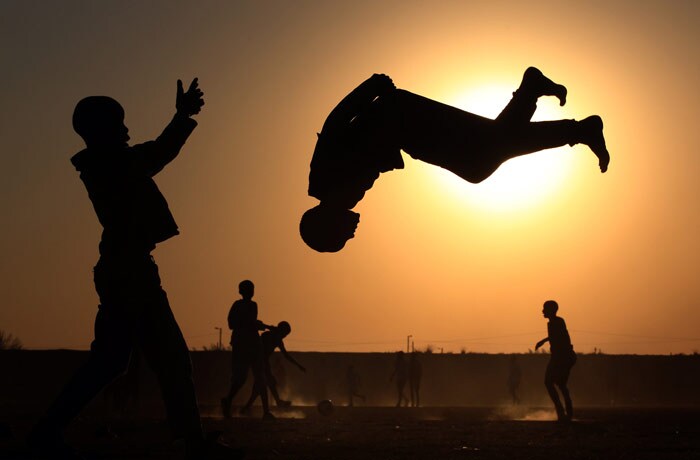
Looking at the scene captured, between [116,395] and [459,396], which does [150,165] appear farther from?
[459,396]

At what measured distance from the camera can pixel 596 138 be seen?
7.30m

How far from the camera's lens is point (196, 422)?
7301mm

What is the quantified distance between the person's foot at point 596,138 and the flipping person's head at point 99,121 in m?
3.13

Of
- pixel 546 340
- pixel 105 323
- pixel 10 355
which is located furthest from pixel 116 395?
pixel 10 355

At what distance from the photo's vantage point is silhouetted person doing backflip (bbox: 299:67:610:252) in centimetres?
699

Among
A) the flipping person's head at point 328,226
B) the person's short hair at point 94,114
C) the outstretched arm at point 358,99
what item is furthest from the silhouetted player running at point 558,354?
the person's short hair at point 94,114

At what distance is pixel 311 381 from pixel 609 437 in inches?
1726

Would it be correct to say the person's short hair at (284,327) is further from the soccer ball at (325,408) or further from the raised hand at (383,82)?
the raised hand at (383,82)

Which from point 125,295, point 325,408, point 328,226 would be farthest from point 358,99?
point 325,408

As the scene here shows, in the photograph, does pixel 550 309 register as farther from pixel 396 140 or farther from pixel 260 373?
pixel 396 140

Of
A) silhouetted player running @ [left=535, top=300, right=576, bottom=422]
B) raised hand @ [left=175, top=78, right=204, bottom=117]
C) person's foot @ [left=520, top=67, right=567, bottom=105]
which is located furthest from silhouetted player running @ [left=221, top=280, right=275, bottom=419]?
person's foot @ [left=520, top=67, right=567, bottom=105]

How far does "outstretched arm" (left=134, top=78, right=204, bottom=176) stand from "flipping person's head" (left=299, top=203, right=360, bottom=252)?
3.39 feet

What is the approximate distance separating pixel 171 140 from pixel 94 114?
54 cm

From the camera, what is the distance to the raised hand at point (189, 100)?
25.3 ft
